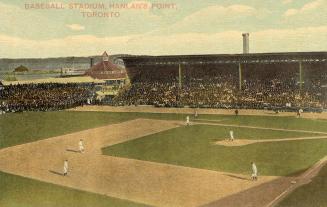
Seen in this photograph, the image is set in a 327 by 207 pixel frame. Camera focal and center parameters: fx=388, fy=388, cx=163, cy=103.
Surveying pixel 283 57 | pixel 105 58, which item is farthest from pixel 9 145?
pixel 105 58

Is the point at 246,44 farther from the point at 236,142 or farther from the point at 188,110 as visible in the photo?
the point at 236,142

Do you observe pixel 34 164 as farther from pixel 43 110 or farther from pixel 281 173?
pixel 43 110

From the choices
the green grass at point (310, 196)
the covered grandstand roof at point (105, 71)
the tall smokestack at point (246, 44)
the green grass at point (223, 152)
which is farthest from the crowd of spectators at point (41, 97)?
the green grass at point (310, 196)

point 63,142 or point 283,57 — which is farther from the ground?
point 283,57

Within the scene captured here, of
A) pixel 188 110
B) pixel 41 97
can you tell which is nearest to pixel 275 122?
pixel 188 110

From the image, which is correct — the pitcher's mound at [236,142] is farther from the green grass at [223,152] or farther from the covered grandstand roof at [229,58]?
the covered grandstand roof at [229,58]

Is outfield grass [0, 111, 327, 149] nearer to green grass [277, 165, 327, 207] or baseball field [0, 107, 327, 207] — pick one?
baseball field [0, 107, 327, 207]
